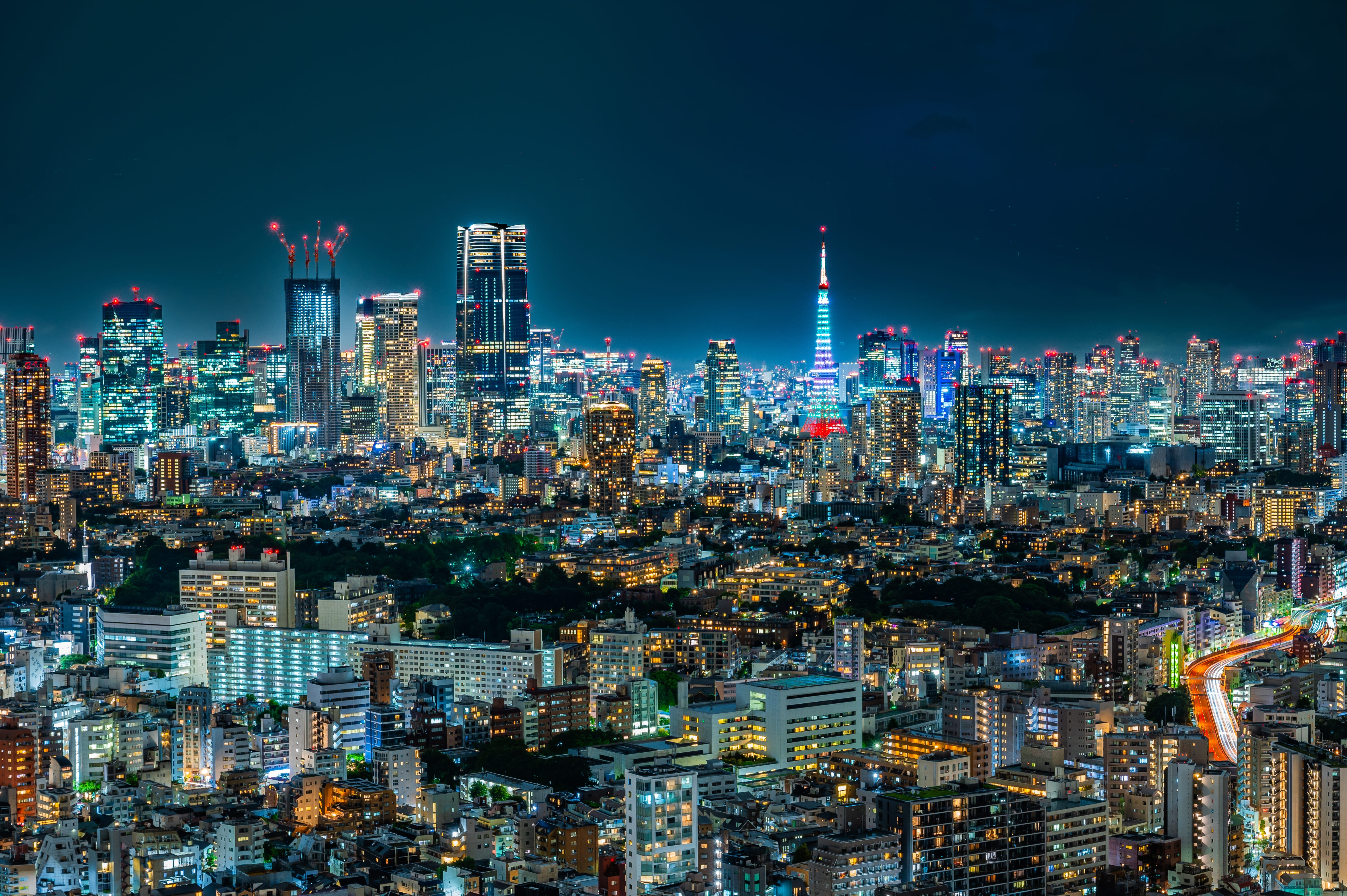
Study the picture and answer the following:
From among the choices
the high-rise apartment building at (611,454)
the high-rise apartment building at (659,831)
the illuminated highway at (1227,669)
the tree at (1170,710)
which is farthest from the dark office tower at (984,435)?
the high-rise apartment building at (659,831)

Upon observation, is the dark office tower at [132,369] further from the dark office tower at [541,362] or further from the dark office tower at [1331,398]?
the dark office tower at [1331,398]

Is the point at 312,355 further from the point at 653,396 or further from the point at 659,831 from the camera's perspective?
the point at 659,831

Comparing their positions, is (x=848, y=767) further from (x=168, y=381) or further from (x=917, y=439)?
(x=168, y=381)

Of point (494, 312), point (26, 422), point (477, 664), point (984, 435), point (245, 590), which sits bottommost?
point (477, 664)

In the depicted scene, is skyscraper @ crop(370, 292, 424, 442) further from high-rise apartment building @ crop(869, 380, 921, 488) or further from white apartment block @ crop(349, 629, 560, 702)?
white apartment block @ crop(349, 629, 560, 702)

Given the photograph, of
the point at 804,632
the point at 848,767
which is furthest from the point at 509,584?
the point at 848,767

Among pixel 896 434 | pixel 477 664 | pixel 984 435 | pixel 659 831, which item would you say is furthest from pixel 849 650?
pixel 896 434

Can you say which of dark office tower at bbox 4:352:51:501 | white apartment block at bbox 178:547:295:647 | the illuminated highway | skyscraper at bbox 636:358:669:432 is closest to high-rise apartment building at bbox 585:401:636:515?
dark office tower at bbox 4:352:51:501

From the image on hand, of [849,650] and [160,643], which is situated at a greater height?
[849,650]
